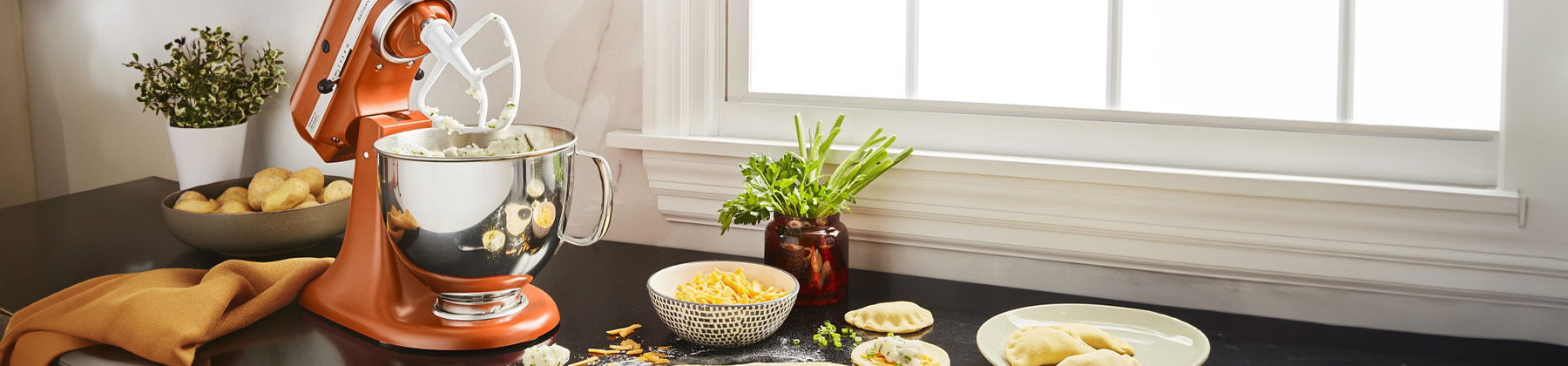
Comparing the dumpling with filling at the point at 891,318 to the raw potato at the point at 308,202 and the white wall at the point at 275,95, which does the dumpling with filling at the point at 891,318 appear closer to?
the white wall at the point at 275,95

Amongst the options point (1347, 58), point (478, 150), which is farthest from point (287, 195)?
point (1347, 58)

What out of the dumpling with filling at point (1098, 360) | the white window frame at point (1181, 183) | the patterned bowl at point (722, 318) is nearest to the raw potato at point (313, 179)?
the white window frame at point (1181, 183)

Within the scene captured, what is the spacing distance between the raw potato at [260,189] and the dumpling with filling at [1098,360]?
101 centimetres

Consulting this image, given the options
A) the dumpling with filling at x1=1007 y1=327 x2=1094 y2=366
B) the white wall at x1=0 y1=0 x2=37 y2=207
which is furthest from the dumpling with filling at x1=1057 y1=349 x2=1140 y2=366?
the white wall at x1=0 y1=0 x2=37 y2=207

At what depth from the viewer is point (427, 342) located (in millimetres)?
1114

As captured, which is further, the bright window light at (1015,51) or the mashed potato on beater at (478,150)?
the bright window light at (1015,51)

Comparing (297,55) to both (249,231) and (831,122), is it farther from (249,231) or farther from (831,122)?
(831,122)

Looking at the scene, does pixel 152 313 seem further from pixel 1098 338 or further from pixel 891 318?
pixel 1098 338

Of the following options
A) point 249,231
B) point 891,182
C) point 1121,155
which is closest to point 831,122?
point 891,182

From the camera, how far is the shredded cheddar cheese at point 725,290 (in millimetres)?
1128

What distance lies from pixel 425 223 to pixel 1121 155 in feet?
2.49

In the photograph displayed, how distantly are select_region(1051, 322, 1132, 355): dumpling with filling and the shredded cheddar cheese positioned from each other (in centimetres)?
28

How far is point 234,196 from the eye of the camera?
4.87 ft

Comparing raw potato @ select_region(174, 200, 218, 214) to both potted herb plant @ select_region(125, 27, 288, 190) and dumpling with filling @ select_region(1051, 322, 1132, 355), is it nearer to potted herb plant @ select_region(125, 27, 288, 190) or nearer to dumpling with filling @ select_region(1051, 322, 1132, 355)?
potted herb plant @ select_region(125, 27, 288, 190)
